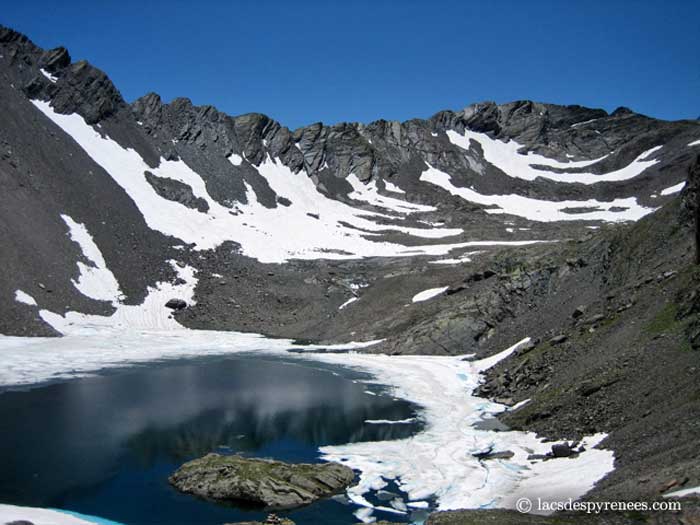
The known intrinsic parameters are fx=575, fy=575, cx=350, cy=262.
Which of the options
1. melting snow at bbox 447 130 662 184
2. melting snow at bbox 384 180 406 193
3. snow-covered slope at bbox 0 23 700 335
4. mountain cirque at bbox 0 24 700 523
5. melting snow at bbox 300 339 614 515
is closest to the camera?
melting snow at bbox 300 339 614 515

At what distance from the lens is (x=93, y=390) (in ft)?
108

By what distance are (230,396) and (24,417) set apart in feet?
33.7

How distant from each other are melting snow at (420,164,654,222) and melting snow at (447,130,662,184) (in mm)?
12977

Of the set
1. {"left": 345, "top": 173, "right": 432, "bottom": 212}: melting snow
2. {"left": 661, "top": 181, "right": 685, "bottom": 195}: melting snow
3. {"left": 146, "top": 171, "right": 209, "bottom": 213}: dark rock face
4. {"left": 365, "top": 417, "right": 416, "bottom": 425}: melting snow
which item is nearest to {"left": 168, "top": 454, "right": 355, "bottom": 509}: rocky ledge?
{"left": 365, "top": 417, "right": 416, "bottom": 425}: melting snow

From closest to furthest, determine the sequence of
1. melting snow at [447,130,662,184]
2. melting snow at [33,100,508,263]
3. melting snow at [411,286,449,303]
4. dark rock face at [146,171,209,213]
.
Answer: melting snow at [411,286,449,303] → melting snow at [33,100,508,263] → dark rock face at [146,171,209,213] → melting snow at [447,130,662,184]

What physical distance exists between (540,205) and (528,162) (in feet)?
87.5

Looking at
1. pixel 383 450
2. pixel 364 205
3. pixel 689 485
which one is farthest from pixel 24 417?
pixel 364 205

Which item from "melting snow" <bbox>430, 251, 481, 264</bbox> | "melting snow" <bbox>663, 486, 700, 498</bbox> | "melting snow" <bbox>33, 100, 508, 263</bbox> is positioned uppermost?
"melting snow" <bbox>33, 100, 508, 263</bbox>

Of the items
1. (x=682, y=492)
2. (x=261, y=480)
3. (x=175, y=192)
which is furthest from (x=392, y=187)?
(x=682, y=492)

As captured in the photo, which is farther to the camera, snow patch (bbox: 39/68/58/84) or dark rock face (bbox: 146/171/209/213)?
dark rock face (bbox: 146/171/209/213)

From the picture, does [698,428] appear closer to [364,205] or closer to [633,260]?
[633,260]

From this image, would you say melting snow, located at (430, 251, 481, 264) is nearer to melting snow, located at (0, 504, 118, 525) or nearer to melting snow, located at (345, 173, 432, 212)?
melting snow, located at (345, 173, 432, 212)

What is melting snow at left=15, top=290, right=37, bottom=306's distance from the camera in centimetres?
5202

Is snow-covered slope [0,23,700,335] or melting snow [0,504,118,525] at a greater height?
snow-covered slope [0,23,700,335]
